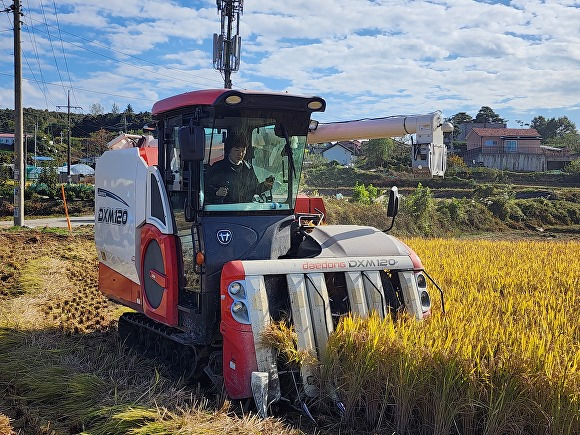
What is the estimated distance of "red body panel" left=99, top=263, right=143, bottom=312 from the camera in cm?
709

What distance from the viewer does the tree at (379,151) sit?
52656mm

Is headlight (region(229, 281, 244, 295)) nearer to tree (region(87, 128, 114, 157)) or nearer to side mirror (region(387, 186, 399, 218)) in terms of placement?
side mirror (region(387, 186, 399, 218))

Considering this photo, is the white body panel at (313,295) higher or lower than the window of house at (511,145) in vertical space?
lower

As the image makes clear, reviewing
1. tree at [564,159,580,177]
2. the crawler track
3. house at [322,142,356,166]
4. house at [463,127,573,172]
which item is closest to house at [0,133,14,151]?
house at [322,142,356,166]

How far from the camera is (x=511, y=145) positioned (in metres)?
75.2

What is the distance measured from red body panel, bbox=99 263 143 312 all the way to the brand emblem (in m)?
1.57

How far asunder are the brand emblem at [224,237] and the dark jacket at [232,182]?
31 centimetres

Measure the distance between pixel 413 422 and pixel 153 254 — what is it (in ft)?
10.5

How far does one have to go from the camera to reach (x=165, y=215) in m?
6.30

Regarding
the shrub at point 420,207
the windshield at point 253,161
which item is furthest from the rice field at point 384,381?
the shrub at point 420,207

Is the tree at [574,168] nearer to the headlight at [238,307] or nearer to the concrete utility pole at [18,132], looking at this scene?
the concrete utility pole at [18,132]

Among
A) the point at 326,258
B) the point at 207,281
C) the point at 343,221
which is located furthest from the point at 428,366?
the point at 343,221

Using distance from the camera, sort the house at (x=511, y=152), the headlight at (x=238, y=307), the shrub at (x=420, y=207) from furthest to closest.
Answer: the house at (x=511, y=152) < the shrub at (x=420, y=207) < the headlight at (x=238, y=307)

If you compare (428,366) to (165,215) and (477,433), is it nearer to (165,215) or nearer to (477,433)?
(477,433)
